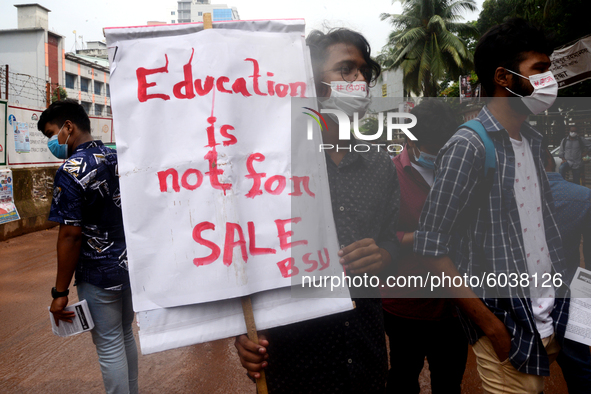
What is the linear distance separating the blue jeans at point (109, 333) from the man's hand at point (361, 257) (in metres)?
1.54

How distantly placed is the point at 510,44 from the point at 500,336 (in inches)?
44.6

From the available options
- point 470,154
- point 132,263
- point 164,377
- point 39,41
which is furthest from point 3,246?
point 39,41

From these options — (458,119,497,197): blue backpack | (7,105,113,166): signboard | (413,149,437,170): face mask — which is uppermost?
(7,105,113,166): signboard

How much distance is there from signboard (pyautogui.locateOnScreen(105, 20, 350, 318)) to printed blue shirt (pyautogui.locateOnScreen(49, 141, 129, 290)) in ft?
3.87

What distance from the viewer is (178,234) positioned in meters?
1.25

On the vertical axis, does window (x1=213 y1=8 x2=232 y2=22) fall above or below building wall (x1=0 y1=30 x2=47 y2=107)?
below

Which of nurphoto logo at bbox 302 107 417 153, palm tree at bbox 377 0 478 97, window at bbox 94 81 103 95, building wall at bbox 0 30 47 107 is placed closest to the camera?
nurphoto logo at bbox 302 107 417 153

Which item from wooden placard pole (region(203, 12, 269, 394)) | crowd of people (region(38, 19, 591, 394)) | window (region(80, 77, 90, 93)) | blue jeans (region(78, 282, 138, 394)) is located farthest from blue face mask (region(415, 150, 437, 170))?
window (region(80, 77, 90, 93))

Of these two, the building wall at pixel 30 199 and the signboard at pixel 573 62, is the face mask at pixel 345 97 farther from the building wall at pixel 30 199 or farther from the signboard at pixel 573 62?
the building wall at pixel 30 199

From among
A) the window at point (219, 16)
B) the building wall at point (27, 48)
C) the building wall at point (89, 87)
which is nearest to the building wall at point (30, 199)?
the window at point (219, 16)

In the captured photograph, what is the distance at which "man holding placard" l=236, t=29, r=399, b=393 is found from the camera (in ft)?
4.78

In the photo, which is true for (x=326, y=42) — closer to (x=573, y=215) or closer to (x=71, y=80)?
(x=573, y=215)

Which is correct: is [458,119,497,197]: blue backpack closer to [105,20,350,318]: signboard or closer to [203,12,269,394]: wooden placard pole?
[105,20,350,318]: signboard

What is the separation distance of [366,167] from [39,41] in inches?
1459
